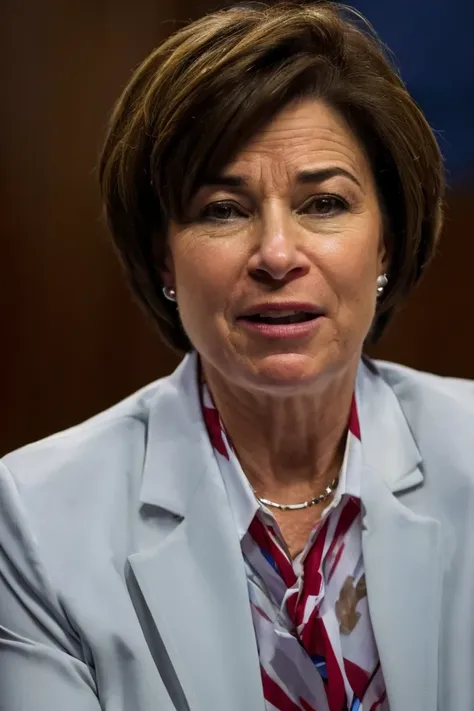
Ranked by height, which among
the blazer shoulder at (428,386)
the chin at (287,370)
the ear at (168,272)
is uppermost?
the ear at (168,272)

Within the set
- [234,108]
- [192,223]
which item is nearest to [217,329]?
[192,223]

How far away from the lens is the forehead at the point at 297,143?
1.12m

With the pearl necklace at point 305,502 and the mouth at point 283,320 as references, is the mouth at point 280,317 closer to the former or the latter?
the mouth at point 283,320

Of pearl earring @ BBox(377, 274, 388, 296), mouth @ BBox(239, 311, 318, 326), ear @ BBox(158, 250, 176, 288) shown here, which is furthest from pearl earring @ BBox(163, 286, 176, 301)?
pearl earring @ BBox(377, 274, 388, 296)

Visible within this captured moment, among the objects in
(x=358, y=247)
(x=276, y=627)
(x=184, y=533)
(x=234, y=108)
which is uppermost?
(x=234, y=108)

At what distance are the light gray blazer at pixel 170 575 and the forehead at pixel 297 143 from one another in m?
0.43

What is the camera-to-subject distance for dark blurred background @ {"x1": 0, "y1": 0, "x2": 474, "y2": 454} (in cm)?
169

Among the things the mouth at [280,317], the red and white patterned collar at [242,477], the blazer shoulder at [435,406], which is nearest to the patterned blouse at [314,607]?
the red and white patterned collar at [242,477]

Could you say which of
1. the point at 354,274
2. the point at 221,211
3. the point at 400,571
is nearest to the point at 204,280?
the point at 221,211

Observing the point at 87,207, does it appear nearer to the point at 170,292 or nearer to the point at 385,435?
the point at 170,292

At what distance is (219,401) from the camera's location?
4.37ft

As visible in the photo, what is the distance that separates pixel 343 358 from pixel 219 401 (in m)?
0.25

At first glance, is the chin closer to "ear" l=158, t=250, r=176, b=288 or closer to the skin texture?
the skin texture

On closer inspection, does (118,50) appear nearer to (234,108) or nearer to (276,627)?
(234,108)
